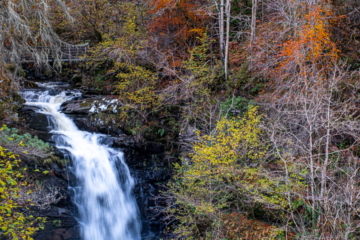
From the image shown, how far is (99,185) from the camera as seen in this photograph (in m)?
9.78

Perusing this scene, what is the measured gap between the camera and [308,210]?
6.63 metres

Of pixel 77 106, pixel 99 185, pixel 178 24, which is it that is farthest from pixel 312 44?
pixel 77 106

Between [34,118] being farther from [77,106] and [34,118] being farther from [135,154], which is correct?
[135,154]

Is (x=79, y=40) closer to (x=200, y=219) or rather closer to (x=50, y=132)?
(x=50, y=132)

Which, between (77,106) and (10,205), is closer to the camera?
(10,205)

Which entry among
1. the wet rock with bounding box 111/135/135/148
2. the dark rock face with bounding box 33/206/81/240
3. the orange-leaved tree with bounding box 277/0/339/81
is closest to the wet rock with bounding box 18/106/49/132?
the wet rock with bounding box 111/135/135/148

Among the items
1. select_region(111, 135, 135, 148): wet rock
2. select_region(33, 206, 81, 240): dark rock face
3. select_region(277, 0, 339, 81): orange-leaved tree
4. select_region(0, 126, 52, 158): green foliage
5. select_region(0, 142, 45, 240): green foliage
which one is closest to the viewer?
select_region(0, 142, 45, 240): green foliage

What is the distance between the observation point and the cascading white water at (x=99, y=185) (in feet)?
30.3

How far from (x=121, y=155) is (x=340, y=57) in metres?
9.31

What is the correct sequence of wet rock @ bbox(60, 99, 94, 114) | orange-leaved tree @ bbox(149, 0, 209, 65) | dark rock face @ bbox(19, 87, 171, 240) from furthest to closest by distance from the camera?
orange-leaved tree @ bbox(149, 0, 209, 65) < wet rock @ bbox(60, 99, 94, 114) < dark rock face @ bbox(19, 87, 171, 240)

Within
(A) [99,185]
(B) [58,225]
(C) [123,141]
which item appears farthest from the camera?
(C) [123,141]

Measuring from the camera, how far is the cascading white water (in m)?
9.25

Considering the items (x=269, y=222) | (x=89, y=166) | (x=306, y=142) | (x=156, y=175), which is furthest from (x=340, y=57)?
(x=89, y=166)

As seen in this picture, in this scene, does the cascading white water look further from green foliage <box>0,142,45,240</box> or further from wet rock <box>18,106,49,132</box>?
green foliage <box>0,142,45,240</box>
